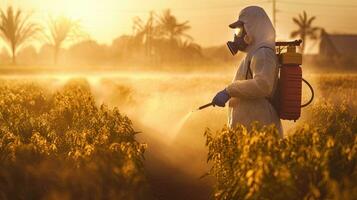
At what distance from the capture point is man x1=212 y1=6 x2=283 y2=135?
6.64 m

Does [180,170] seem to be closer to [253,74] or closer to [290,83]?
[253,74]

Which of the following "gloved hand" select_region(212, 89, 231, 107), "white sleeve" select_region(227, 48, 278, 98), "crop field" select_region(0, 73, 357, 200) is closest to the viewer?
"crop field" select_region(0, 73, 357, 200)

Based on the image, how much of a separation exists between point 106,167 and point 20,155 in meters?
1.51

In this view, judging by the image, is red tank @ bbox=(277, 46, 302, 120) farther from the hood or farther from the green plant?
the green plant

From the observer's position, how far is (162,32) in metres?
84.8

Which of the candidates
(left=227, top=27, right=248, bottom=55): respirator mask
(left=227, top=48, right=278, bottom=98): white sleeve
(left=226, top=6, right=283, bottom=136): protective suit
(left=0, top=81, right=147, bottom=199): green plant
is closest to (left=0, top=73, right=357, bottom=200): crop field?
(left=0, top=81, right=147, bottom=199): green plant

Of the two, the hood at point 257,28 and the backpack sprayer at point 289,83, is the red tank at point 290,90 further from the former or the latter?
the hood at point 257,28

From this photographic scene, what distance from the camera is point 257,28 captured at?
22.7ft

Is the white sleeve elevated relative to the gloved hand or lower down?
elevated

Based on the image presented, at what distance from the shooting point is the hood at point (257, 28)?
6.92m

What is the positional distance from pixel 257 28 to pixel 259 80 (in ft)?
2.12

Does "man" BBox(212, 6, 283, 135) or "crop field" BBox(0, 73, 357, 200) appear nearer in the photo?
"crop field" BBox(0, 73, 357, 200)

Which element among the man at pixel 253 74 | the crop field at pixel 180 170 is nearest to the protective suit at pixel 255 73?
the man at pixel 253 74

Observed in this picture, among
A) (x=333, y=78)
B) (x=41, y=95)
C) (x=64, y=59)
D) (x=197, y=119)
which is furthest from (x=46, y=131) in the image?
(x=64, y=59)
